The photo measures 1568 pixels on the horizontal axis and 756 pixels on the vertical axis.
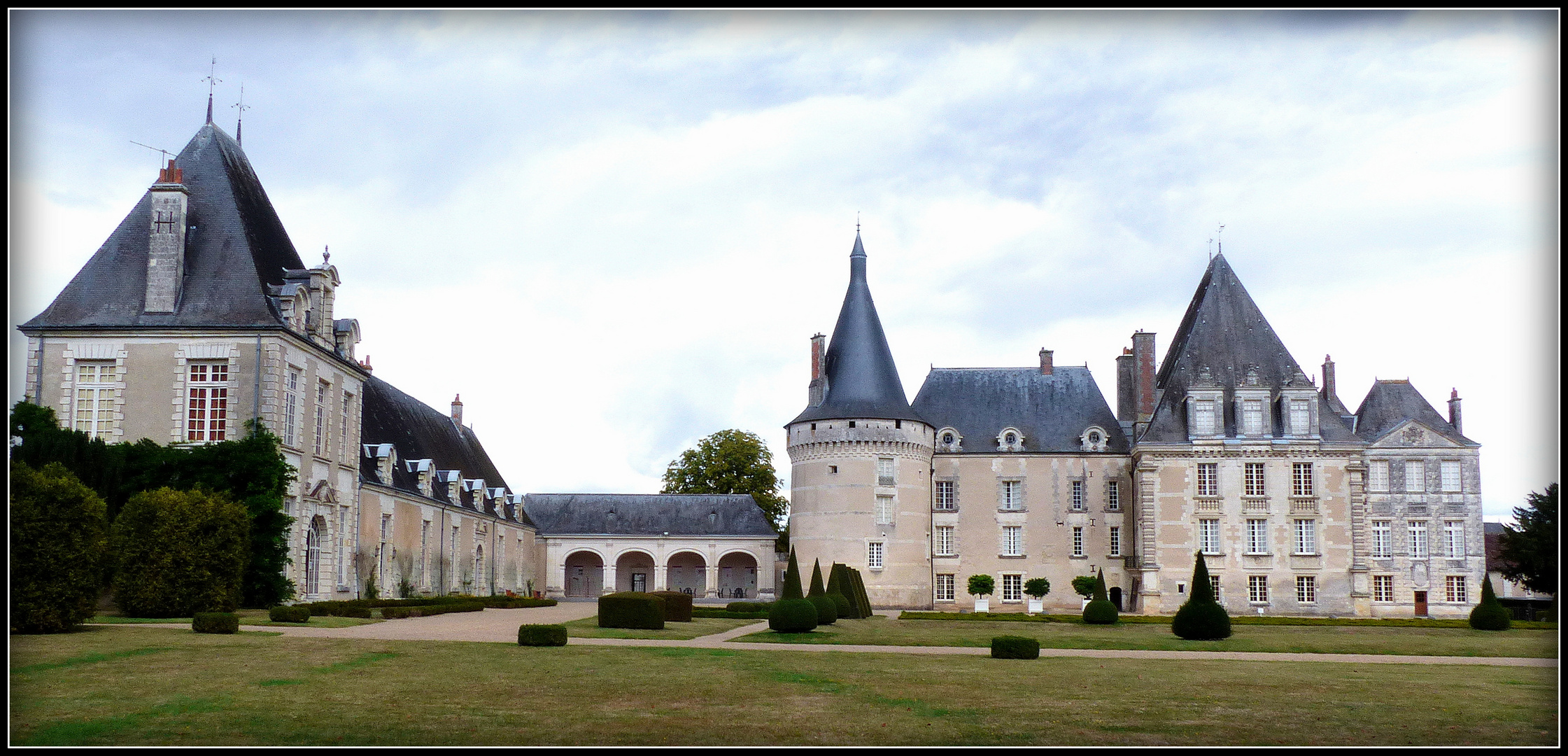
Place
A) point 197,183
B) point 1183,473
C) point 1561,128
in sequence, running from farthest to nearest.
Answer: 1. point 1183,473
2. point 197,183
3. point 1561,128

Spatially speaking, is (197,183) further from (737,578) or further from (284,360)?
(737,578)

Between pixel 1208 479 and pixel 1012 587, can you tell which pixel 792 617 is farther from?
pixel 1208 479

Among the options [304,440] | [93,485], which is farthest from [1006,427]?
[93,485]

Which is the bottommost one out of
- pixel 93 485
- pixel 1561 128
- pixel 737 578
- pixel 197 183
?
pixel 737 578

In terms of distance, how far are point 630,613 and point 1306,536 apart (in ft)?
85.3

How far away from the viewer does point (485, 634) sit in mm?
19750

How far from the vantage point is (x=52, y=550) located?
621 inches

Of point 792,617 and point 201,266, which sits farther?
point 201,266

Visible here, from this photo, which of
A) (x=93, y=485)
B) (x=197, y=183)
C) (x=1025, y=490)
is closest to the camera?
(x=93, y=485)

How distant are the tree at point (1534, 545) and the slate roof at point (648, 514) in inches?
1009

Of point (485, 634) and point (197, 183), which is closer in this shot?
point (485, 634)

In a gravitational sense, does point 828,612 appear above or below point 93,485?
below

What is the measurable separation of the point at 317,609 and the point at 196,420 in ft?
14.5

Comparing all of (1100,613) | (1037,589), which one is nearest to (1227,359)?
(1037,589)
